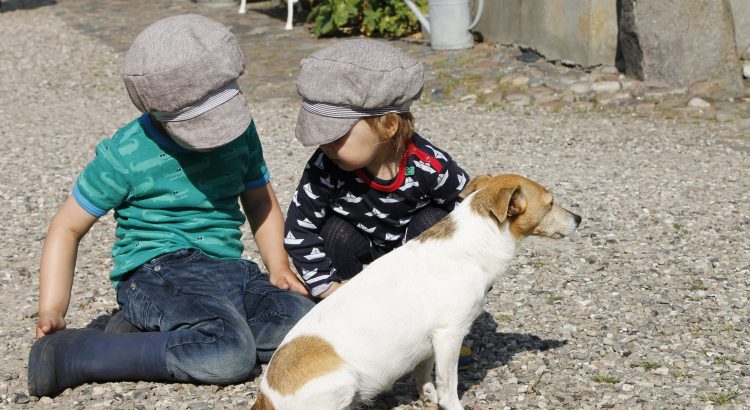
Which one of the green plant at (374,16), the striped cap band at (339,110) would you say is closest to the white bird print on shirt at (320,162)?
the striped cap band at (339,110)

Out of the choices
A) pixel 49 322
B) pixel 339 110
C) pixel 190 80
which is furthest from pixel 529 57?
pixel 49 322

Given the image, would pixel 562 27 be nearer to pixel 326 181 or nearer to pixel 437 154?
pixel 437 154

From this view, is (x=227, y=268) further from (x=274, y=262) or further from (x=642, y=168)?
(x=642, y=168)

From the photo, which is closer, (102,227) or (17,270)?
(17,270)

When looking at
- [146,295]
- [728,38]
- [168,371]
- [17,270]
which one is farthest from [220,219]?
[728,38]

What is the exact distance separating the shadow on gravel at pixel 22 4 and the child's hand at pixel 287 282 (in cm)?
1587

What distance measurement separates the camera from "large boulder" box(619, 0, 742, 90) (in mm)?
9086

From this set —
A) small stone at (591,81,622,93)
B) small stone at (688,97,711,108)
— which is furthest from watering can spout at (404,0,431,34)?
small stone at (688,97,711,108)

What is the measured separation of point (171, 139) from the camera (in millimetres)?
4164

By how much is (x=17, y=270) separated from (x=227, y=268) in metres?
1.92

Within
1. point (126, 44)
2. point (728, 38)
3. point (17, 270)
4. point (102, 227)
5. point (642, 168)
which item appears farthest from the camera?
point (126, 44)

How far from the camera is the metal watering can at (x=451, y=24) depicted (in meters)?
11.3

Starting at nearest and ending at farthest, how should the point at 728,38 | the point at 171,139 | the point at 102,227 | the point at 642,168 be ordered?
the point at 171,139
the point at 102,227
the point at 642,168
the point at 728,38

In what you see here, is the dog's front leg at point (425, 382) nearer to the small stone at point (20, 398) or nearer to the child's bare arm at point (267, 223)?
the child's bare arm at point (267, 223)
